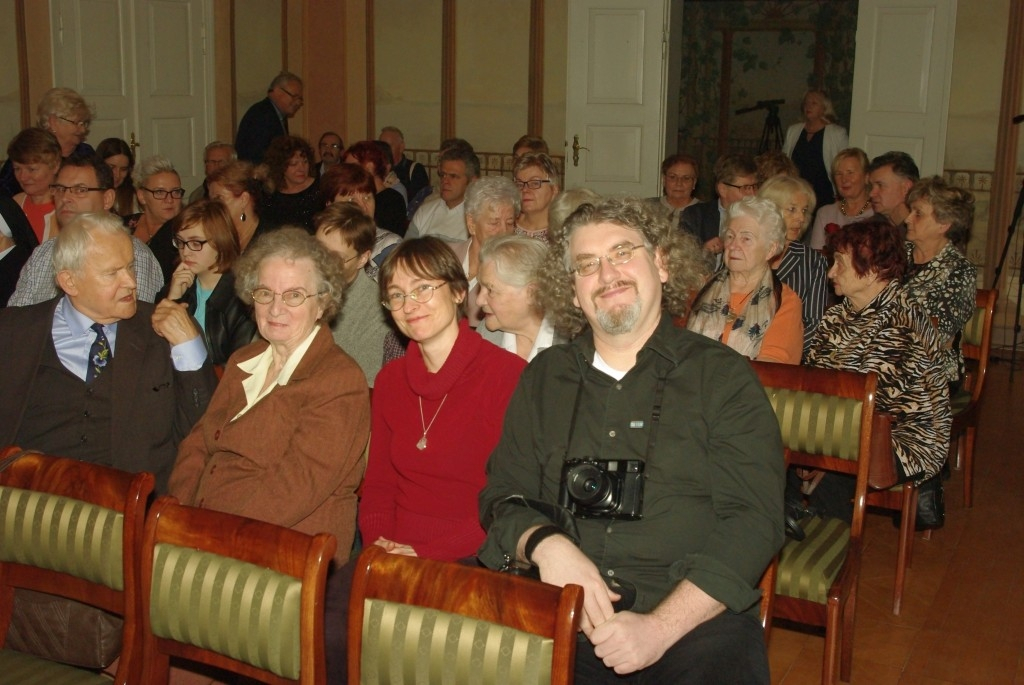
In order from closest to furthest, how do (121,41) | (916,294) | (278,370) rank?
1. (278,370)
2. (916,294)
3. (121,41)

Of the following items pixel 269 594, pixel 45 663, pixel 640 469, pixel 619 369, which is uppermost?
pixel 619 369

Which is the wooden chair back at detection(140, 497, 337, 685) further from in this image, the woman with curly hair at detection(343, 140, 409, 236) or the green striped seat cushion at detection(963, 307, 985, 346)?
the woman with curly hair at detection(343, 140, 409, 236)

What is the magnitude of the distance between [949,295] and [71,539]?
3396 millimetres

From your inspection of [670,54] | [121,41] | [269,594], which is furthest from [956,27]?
[269,594]

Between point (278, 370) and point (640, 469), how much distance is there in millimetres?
1100

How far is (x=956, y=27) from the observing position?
7.68 m

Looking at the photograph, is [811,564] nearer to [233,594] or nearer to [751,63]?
[233,594]

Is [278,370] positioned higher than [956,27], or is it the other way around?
[956,27]

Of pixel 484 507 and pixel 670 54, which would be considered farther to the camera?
pixel 670 54

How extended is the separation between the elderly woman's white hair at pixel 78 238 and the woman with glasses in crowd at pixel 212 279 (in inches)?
28.2

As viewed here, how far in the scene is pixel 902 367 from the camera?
11.2 feet

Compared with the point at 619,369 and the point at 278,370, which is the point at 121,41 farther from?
the point at 619,369

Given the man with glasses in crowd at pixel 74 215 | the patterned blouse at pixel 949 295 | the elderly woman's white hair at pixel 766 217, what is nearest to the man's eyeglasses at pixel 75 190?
the man with glasses in crowd at pixel 74 215

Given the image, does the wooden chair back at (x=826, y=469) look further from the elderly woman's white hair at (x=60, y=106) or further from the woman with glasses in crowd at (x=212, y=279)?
the elderly woman's white hair at (x=60, y=106)
